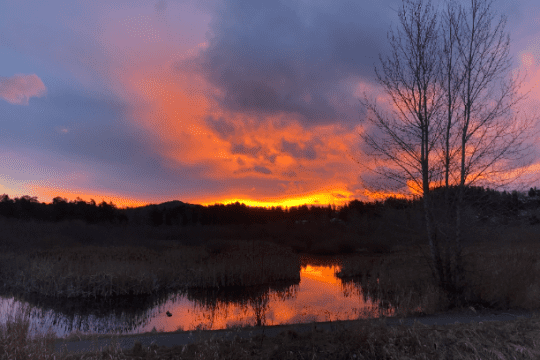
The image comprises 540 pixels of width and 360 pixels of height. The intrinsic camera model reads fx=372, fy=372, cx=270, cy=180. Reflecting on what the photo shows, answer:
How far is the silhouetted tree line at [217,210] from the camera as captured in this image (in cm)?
1203

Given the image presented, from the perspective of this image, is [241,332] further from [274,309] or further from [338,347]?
[274,309]

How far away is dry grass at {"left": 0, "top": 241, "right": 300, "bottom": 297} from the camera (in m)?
17.8

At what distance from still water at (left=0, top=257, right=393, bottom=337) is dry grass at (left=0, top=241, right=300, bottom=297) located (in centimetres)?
94

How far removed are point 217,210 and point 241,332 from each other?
74.7m

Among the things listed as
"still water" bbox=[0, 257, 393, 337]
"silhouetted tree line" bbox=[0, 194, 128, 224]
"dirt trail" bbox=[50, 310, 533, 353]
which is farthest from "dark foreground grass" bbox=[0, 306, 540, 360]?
"silhouetted tree line" bbox=[0, 194, 128, 224]

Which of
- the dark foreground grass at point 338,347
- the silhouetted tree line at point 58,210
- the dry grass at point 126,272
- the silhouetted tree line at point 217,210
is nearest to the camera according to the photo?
the dark foreground grass at point 338,347

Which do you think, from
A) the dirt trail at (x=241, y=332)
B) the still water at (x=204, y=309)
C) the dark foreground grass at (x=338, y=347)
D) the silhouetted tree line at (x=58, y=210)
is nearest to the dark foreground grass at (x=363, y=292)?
the dark foreground grass at (x=338, y=347)

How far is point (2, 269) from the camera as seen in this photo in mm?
20391

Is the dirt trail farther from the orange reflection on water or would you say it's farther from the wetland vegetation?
the orange reflection on water

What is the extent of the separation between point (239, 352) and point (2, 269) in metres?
20.4

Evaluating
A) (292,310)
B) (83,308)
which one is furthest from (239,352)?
(83,308)

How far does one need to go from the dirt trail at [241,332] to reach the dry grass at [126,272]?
10993 mm

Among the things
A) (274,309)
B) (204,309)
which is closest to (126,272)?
(204,309)

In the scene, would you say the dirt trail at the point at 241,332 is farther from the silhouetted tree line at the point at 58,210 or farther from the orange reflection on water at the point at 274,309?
the silhouetted tree line at the point at 58,210
